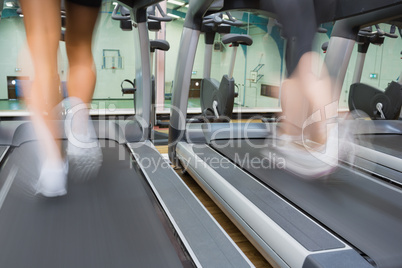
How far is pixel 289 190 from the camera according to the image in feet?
4.70

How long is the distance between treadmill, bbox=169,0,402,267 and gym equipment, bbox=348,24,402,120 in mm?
965

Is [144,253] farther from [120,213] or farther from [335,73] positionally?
[335,73]

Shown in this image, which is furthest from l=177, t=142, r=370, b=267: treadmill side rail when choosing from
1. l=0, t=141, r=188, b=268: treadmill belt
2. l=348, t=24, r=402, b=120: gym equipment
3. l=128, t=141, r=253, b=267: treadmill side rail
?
l=348, t=24, r=402, b=120: gym equipment

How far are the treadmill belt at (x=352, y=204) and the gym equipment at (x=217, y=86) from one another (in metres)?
1.17

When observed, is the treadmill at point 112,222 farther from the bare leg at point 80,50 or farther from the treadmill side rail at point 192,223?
the bare leg at point 80,50

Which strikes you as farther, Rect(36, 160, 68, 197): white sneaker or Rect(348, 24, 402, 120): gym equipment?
Rect(348, 24, 402, 120): gym equipment

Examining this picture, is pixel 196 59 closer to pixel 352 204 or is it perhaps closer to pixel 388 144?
pixel 388 144

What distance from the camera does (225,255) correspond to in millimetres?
915

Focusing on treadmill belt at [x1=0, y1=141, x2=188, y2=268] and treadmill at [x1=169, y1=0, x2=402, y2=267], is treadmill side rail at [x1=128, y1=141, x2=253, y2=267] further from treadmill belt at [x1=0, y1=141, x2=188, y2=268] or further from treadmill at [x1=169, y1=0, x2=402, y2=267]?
treadmill at [x1=169, y1=0, x2=402, y2=267]

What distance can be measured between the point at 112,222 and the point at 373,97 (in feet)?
10.2

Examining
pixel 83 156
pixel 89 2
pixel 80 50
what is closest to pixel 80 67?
pixel 80 50

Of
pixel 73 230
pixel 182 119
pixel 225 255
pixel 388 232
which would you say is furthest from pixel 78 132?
pixel 388 232

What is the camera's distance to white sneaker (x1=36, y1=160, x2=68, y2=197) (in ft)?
3.79

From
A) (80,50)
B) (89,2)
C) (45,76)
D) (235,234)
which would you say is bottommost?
(235,234)
